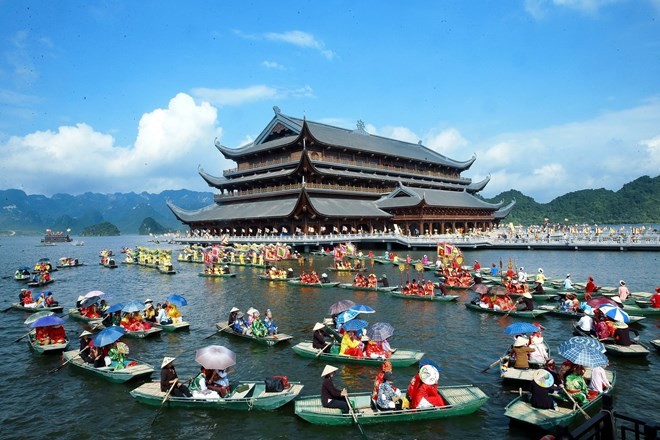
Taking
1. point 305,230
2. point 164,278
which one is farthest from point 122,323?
point 305,230

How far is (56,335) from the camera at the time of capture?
20188mm

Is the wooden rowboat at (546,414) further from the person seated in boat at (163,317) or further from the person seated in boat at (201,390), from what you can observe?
the person seated in boat at (163,317)

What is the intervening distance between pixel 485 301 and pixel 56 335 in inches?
877

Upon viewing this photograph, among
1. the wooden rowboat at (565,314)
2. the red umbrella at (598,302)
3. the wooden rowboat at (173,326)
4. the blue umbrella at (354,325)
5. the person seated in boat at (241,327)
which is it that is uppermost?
the red umbrella at (598,302)

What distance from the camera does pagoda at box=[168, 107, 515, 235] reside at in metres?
66.9

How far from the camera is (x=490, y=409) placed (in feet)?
42.1

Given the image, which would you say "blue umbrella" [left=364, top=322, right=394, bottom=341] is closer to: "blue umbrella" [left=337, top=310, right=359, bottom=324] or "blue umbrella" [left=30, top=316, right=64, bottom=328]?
"blue umbrella" [left=337, top=310, right=359, bottom=324]

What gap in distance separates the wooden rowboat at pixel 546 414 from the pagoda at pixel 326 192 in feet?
166

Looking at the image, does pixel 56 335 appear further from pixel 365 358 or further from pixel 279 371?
pixel 365 358

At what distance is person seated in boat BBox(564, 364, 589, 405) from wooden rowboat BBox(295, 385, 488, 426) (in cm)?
230

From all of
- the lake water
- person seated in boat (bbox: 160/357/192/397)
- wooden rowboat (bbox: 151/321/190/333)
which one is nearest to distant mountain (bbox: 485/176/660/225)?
the lake water

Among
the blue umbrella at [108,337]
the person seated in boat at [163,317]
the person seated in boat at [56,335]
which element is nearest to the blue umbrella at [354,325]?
the blue umbrella at [108,337]

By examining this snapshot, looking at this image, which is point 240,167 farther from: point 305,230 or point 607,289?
point 607,289

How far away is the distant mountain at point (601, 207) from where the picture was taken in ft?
511
